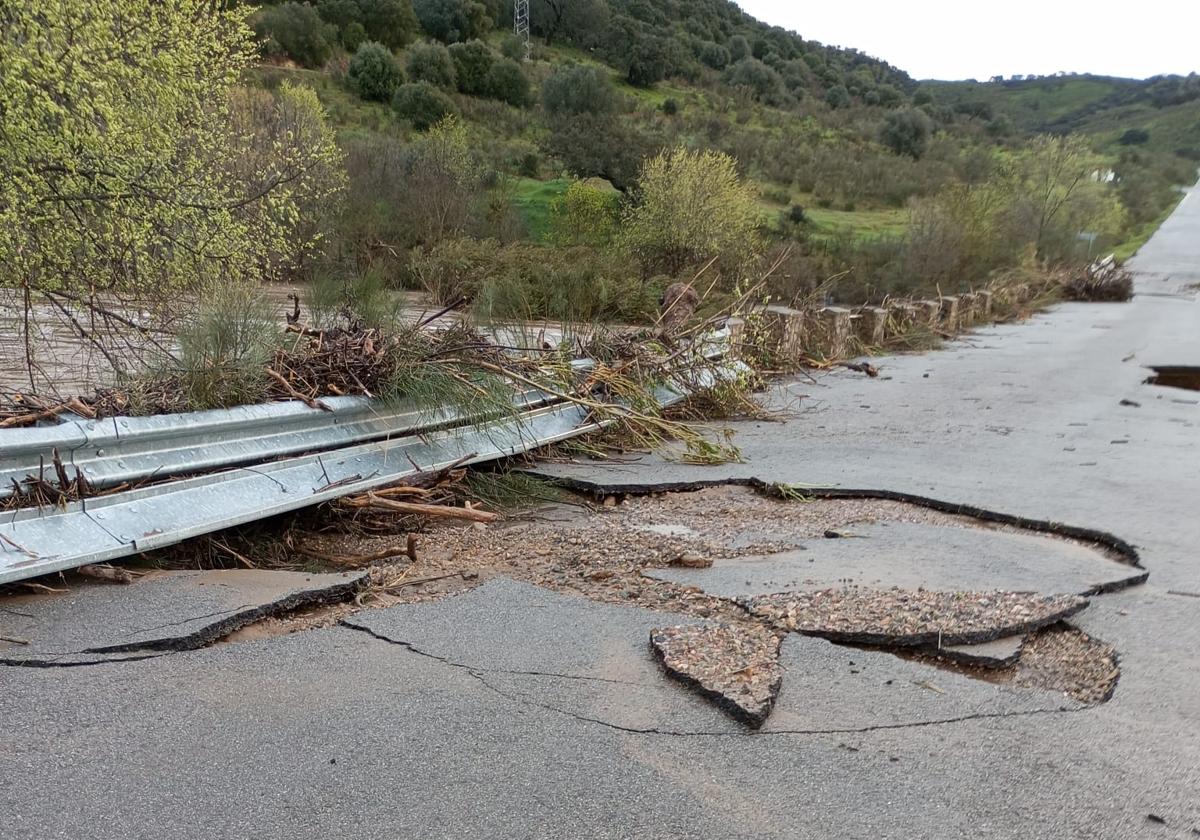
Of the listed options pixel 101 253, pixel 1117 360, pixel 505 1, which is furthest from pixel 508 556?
pixel 505 1

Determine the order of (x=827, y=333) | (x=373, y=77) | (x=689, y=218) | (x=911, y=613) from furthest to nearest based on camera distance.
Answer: (x=373, y=77) → (x=689, y=218) → (x=827, y=333) → (x=911, y=613)

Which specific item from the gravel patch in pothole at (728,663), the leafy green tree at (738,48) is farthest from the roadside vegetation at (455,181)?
the leafy green tree at (738,48)

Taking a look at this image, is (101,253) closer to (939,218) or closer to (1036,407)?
(1036,407)

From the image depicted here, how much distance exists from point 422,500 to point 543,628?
69.1 inches

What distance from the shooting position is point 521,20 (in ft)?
249

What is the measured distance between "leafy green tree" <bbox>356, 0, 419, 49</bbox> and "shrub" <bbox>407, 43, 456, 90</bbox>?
7582mm

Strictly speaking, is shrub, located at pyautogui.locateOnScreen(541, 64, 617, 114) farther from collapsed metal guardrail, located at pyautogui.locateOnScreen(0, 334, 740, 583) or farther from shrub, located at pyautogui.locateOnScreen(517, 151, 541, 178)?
collapsed metal guardrail, located at pyautogui.locateOnScreen(0, 334, 740, 583)

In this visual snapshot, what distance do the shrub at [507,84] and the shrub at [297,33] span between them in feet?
32.8

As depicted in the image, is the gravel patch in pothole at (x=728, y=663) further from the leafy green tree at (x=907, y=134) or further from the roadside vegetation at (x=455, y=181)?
the leafy green tree at (x=907, y=134)

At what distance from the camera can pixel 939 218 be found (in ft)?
80.5

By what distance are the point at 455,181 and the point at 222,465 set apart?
20636 mm

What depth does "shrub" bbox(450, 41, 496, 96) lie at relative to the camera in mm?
52906

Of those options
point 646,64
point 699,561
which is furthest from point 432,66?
point 699,561

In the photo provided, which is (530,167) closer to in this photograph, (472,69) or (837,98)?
(472,69)
